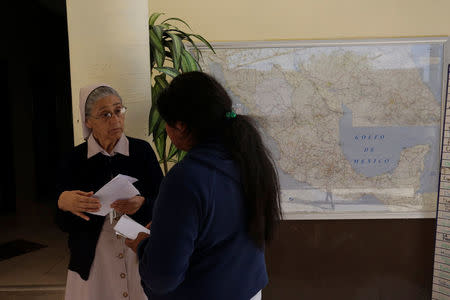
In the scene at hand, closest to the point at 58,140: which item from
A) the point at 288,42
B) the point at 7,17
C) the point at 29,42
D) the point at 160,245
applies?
the point at 29,42

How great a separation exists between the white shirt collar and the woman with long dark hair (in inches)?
21.1

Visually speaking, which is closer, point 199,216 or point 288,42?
point 199,216

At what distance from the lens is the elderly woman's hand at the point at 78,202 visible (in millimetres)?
1424

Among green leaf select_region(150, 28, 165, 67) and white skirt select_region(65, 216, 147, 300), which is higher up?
green leaf select_region(150, 28, 165, 67)

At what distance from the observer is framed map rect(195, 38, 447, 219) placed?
2.85 m

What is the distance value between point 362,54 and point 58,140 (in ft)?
19.7

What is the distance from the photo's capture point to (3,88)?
237 inches

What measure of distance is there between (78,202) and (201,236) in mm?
635

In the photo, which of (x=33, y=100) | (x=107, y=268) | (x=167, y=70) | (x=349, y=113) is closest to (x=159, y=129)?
(x=167, y=70)

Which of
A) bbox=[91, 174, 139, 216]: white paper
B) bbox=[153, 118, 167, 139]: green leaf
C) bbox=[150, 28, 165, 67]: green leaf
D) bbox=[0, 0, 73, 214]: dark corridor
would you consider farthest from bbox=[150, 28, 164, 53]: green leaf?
bbox=[0, 0, 73, 214]: dark corridor

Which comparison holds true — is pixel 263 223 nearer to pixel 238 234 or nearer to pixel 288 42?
pixel 238 234

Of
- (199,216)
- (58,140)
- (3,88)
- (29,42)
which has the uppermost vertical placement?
(29,42)

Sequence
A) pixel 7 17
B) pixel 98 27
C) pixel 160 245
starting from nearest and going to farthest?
pixel 160 245
pixel 98 27
pixel 7 17

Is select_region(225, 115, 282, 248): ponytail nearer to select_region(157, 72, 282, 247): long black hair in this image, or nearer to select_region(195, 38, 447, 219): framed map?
select_region(157, 72, 282, 247): long black hair
